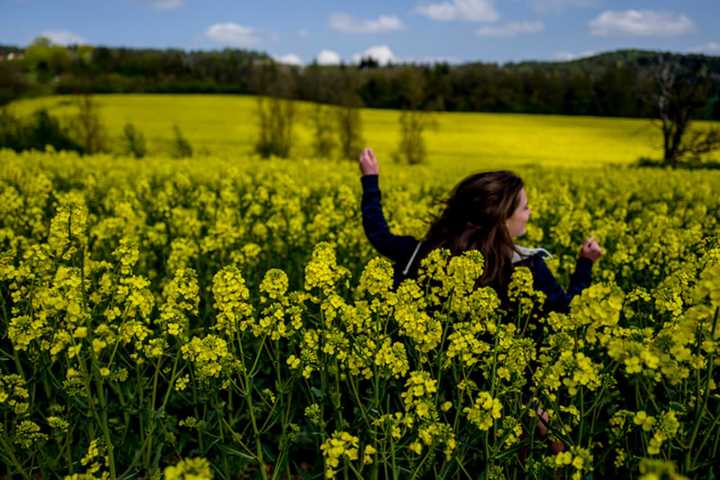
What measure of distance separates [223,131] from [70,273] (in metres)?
39.2

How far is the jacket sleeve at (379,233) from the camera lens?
4145 millimetres

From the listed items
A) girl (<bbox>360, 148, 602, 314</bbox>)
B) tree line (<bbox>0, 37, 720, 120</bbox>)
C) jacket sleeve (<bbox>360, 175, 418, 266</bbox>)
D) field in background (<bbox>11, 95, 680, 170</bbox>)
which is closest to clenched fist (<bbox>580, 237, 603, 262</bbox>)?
girl (<bbox>360, 148, 602, 314</bbox>)

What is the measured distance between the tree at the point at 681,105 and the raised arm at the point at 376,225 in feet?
91.0

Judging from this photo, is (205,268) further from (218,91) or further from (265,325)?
(218,91)

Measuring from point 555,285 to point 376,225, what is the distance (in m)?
1.38

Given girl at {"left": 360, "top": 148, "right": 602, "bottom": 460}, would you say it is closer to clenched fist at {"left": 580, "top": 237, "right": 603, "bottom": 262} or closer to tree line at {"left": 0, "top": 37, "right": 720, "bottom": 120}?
clenched fist at {"left": 580, "top": 237, "right": 603, "bottom": 262}

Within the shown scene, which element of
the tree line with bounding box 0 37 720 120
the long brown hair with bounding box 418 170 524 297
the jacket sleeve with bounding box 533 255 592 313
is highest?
the tree line with bounding box 0 37 720 120

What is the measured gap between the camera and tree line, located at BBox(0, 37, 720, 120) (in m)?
52.1

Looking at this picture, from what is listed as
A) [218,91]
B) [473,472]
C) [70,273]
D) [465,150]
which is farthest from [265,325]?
[218,91]

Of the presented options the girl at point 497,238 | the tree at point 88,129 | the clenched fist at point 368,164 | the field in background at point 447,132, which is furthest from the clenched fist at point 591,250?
the tree at point 88,129

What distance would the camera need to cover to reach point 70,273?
2.77m

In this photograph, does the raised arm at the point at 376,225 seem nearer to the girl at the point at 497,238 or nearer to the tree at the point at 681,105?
the girl at the point at 497,238

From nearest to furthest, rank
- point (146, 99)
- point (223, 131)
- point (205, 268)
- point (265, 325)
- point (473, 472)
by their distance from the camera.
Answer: point (265, 325), point (473, 472), point (205, 268), point (223, 131), point (146, 99)

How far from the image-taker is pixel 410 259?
13.0 feet
